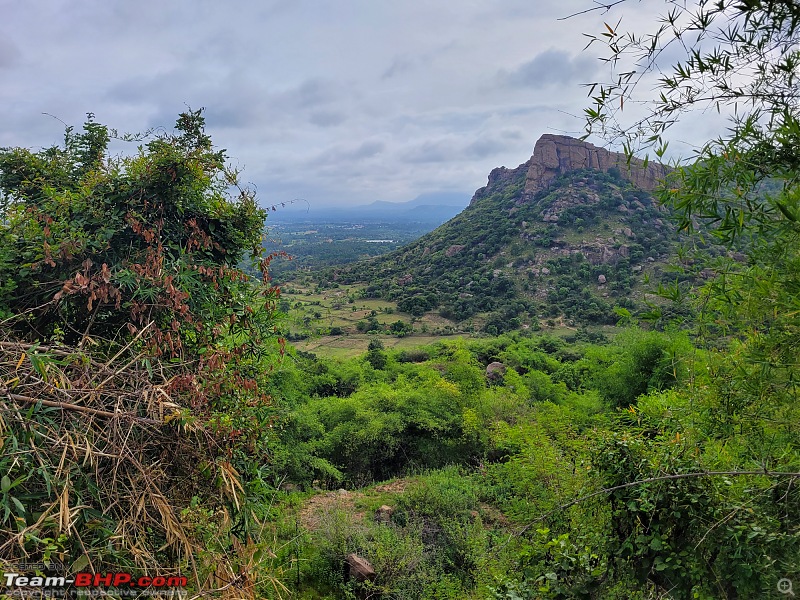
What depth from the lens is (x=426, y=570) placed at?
6328mm

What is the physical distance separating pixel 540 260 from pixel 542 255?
0.85 metres

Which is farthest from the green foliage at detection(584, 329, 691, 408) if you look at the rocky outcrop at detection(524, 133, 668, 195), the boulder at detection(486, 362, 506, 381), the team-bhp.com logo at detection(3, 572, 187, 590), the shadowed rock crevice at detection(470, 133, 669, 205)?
the rocky outcrop at detection(524, 133, 668, 195)

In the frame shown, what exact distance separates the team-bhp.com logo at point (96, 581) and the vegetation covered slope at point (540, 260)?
35.7 m

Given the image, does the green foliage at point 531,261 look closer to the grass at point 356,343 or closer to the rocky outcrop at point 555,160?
the rocky outcrop at point 555,160

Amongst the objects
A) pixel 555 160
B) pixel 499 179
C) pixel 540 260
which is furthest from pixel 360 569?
pixel 499 179

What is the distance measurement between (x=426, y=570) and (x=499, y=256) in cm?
4338

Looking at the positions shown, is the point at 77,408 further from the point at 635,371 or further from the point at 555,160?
the point at 555,160

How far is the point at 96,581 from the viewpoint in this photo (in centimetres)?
161

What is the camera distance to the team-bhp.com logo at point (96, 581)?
1.44m

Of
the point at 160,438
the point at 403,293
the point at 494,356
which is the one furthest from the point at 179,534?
the point at 403,293

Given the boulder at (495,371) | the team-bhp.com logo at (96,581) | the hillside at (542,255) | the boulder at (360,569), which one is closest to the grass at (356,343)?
the hillside at (542,255)

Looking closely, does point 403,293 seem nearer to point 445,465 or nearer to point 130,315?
point 445,465

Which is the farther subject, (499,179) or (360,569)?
(499,179)

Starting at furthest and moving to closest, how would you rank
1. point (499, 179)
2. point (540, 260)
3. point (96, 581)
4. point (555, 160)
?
point (499, 179) → point (555, 160) → point (540, 260) → point (96, 581)
